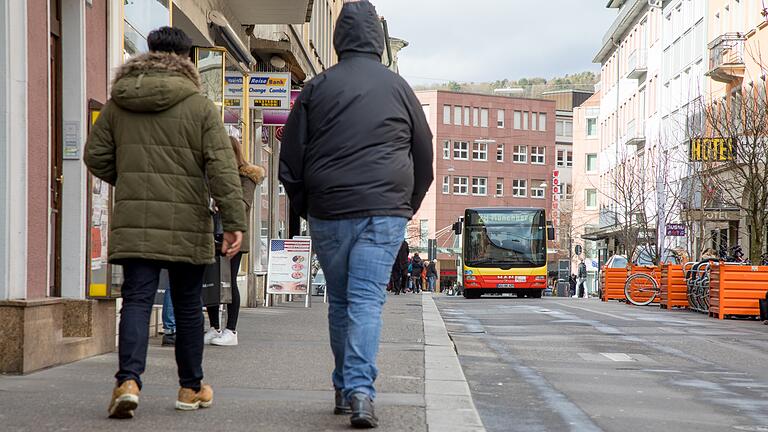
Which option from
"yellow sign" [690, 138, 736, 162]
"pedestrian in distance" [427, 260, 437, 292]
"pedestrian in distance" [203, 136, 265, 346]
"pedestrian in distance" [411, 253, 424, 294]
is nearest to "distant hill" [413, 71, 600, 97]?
"pedestrian in distance" [427, 260, 437, 292]

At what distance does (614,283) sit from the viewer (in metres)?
39.5

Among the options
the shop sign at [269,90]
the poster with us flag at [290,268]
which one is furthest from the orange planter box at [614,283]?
the shop sign at [269,90]

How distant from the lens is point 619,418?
721 cm

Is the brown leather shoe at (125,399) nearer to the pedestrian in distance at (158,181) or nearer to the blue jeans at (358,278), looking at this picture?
the pedestrian in distance at (158,181)

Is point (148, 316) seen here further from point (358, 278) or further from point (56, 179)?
point (56, 179)

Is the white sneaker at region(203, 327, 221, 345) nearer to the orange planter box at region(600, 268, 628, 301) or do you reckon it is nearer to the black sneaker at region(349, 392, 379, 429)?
the black sneaker at region(349, 392, 379, 429)

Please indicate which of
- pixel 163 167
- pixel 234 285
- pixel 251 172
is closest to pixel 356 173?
pixel 163 167

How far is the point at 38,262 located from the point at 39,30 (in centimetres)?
148

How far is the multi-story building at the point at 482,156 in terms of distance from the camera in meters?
115

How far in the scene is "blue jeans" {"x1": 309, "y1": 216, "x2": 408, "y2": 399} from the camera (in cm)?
596

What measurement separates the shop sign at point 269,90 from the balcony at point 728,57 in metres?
28.6

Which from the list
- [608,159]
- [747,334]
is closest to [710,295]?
[747,334]

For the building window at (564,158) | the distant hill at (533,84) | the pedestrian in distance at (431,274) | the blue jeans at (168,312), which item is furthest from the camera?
the distant hill at (533,84)

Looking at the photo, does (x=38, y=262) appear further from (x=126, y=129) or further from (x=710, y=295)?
(x=710, y=295)
